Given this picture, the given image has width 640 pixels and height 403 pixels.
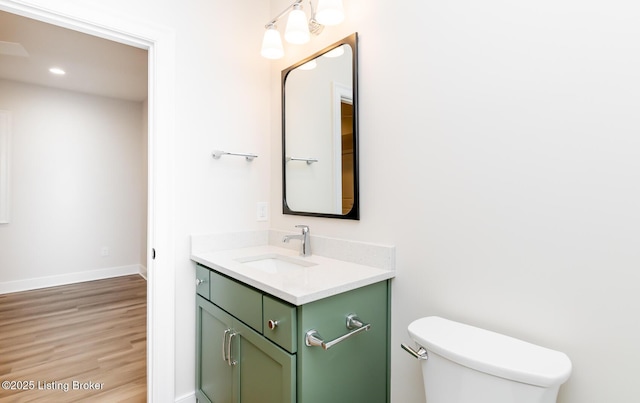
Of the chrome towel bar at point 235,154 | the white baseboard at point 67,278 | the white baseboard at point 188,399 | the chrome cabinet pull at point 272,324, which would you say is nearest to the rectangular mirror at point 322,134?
the chrome towel bar at point 235,154

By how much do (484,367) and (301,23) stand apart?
1.56 meters

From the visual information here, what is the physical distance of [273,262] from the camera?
1720 mm

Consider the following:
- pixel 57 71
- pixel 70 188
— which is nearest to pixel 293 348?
pixel 57 71

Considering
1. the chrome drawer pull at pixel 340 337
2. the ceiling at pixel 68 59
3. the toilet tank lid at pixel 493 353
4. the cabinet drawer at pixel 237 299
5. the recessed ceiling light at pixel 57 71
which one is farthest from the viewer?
the recessed ceiling light at pixel 57 71

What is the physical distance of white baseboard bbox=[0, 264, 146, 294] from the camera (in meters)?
3.47

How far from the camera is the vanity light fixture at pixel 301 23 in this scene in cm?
139

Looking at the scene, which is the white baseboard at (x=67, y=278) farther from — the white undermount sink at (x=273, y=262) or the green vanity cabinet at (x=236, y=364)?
the white undermount sink at (x=273, y=262)

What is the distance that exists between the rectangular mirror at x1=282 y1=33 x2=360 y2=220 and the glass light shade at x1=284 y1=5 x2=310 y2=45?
0.46ft

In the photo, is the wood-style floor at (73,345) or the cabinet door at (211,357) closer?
the cabinet door at (211,357)

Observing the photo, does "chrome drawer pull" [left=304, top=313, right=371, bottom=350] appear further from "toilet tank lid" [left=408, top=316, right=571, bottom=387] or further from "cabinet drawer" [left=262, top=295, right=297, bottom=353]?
"toilet tank lid" [left=408, top=316, right=571, bottom=387]

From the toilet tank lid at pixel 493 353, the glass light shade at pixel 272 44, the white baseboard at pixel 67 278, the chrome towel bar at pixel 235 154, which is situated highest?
the glass light shade at pixel 272 44

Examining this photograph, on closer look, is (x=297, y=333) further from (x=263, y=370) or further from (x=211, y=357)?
(x=211, y=357)

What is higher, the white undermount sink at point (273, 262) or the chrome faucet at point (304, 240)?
the chrome faucet at point (304, 240)

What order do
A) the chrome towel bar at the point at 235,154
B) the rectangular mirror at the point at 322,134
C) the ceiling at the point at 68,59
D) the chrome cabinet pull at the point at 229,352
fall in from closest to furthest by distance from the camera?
the chrome cabinet pull at the point at 229,352
the rectangular mirror at the point at 322,134
the chrome towel bar at the point at 235,154
the ceiling at the point at 68,59
